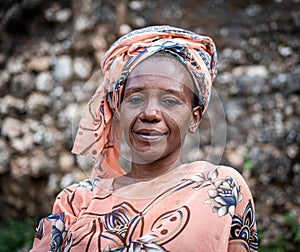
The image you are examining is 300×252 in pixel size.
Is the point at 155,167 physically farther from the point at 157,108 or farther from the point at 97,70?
the point at 97,70

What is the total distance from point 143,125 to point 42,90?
288 cm

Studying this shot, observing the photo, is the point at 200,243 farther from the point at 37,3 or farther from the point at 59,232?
the point at 37,3

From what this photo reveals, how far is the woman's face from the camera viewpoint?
1555 mm

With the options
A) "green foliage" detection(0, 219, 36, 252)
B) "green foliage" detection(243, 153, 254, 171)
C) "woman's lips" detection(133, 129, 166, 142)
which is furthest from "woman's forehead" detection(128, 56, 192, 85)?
"green foliage" detection(0, 219, 36, 252)

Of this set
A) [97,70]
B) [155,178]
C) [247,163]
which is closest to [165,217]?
[155,178]

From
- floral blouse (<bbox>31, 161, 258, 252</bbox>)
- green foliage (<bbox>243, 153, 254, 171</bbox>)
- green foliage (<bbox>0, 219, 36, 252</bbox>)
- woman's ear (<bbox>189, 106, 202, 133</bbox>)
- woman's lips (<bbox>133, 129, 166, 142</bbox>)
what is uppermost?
woman's lips (<bbox>133, 129, 166, 142</bbox>)

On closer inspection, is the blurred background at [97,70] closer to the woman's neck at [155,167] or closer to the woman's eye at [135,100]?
the woman's neck at [155,167]

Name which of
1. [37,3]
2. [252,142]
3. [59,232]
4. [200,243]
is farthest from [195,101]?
[37,3]

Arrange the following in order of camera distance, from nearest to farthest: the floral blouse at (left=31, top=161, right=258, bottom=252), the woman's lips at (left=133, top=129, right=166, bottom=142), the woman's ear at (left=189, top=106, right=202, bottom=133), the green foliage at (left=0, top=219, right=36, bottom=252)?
the floral blouse at (left=31, top=161, right=258, bottom=252) → the woman's lips at (left=133, top=129, right=166, bottom=142) → the woman's ear at (left=189, top=106, right=202, bottom=133) → the green foliage at (left=0, top=219, right=36, bottom=252)

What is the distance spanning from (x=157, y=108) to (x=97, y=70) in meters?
2.61

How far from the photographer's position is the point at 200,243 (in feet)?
4.62

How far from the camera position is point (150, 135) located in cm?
155

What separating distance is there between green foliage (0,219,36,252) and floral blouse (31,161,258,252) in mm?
2441

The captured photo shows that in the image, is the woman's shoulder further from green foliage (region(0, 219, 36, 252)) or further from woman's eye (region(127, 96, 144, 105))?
green foliage (region(0, 219, 36, 252))
